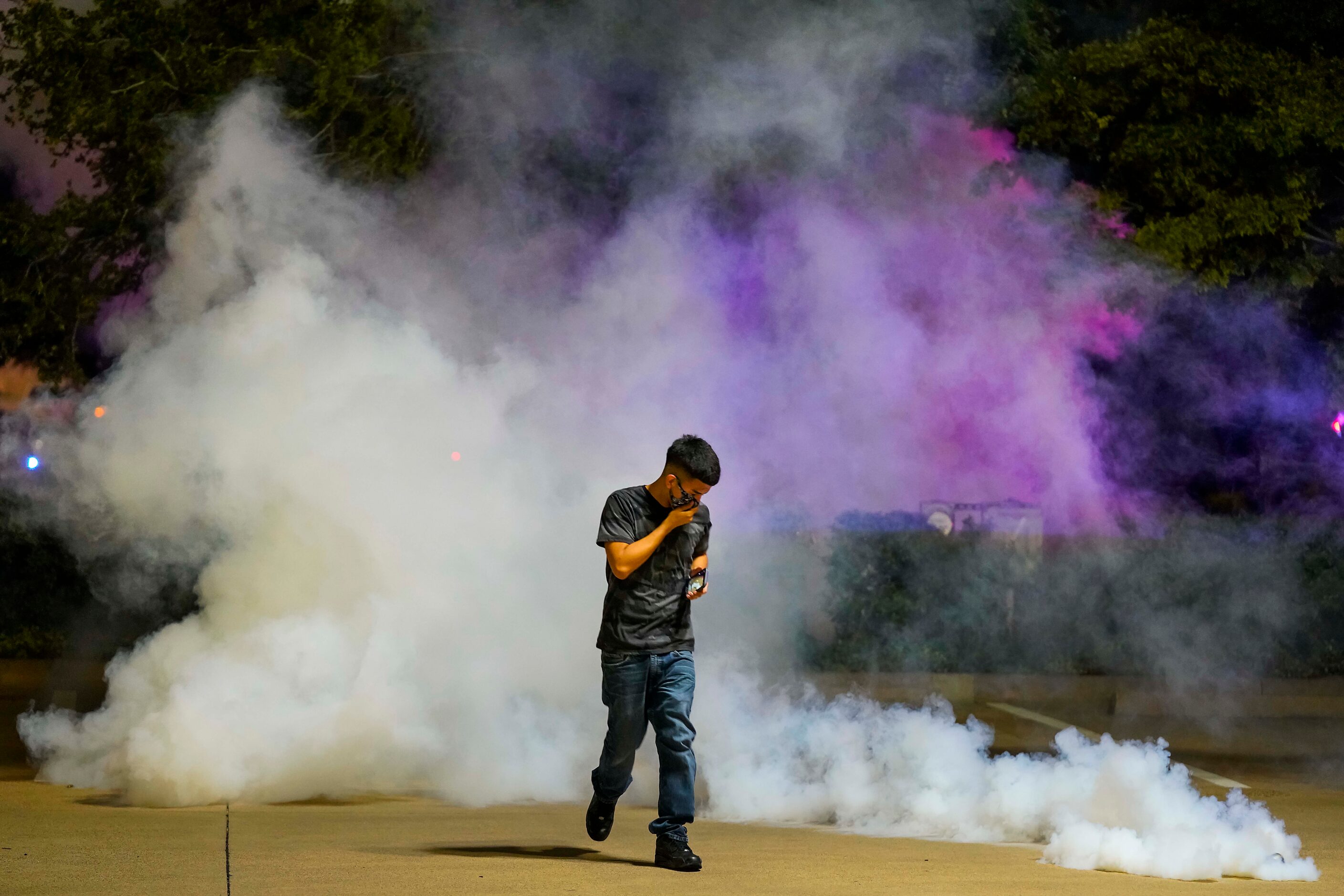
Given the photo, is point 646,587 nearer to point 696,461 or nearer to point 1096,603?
point 696,461

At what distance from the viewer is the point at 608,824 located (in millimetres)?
5883

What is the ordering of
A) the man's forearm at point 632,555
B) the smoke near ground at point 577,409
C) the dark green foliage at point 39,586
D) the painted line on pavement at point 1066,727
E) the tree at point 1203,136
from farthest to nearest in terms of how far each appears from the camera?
1. the dark green foliage at point 39,586
2. the tree at point 1203,136
3. the painted line on pavement at point 1066,727
4. the smoke near ground at point 577,409
5. the man's forearm at point 632,555

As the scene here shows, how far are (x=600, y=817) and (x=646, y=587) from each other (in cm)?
85

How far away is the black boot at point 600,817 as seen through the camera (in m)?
5.86

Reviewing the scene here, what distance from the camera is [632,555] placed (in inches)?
220

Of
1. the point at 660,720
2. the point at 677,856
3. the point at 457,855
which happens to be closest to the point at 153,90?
the point at 457,855

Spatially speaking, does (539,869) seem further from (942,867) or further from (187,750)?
(187,750)

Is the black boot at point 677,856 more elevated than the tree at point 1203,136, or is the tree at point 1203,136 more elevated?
the tree at point 1203,136

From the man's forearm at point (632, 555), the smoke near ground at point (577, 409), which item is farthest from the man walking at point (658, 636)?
the smoke near ground at point (577, 409)

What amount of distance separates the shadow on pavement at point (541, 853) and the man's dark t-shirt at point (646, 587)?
78 centimetres

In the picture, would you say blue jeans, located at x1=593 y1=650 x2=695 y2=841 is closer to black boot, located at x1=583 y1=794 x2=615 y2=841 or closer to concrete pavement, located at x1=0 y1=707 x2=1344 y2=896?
black boot, located at x1=583 y1=794 x2=615 y2=841

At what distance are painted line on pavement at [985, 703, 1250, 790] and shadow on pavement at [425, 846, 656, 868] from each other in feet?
13.6

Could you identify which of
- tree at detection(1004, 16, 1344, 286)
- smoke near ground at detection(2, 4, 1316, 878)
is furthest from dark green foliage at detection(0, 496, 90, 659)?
tree at detection(1004, 16, 1344, 286)

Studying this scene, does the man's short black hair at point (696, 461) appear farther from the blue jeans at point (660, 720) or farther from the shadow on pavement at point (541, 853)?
the shadow on pavement at point (541, 853)
